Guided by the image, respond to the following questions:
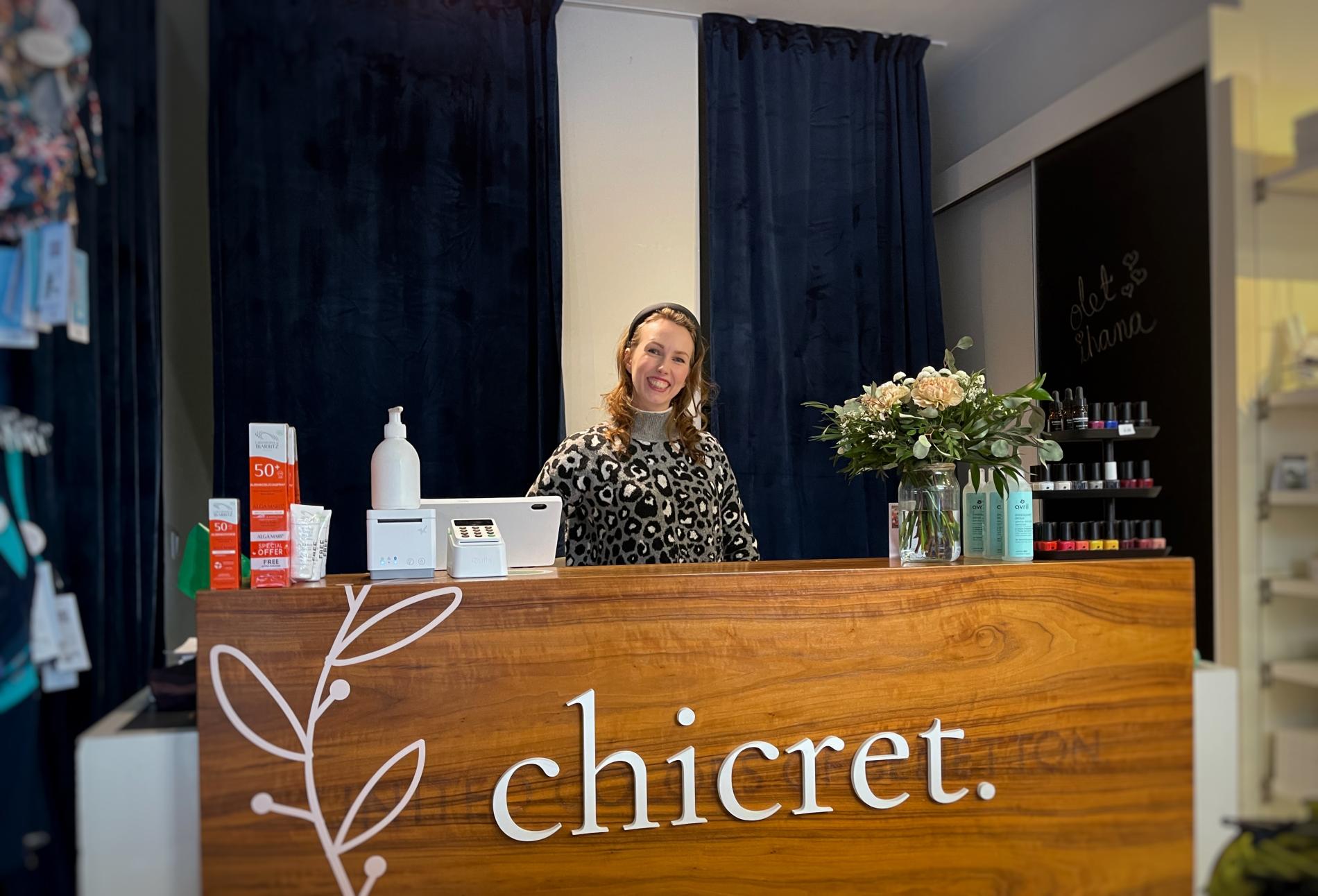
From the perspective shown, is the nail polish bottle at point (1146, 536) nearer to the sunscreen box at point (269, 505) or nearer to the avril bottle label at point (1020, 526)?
the avril bottle label at point (1020, 526)

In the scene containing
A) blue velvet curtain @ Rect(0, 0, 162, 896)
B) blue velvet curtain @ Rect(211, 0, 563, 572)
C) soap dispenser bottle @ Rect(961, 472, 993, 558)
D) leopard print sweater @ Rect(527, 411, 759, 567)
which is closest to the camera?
blue velvet curtain @ Rect(0, 0, 162, 896)

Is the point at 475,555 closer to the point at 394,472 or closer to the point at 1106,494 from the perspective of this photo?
the point at 394,472

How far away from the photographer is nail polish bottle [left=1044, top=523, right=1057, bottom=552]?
1.81 meters

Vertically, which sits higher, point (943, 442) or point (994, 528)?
point (943, 442)

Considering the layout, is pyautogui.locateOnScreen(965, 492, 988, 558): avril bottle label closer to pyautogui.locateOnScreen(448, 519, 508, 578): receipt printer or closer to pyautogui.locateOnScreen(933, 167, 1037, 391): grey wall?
pyautogui.locateOnScreen(933, 167, 1037, 391): grey wall

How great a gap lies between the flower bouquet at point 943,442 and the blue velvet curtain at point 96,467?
133 cm

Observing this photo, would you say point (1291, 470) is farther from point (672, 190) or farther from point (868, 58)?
point (868, 58)

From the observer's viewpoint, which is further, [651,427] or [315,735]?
[651,427]

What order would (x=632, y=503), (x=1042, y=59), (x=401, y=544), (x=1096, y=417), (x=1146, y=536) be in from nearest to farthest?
(x=401, y=544) < (x=1146, y=536) < (x=1096, y=417) < (x=1042, y=59) < (x=632, y=503)

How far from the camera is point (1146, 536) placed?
1.77 metres

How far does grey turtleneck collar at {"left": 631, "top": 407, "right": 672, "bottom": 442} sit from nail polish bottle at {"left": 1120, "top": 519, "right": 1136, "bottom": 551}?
3.99 feet

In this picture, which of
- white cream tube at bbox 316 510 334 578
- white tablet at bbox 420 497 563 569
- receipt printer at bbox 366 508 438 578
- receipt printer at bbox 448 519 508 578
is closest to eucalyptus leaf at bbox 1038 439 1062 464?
white tablet at bbox 420 497 563 569

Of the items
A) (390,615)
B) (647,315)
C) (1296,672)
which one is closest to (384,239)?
(647,315)

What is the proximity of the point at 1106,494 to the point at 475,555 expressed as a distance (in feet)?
4.05
